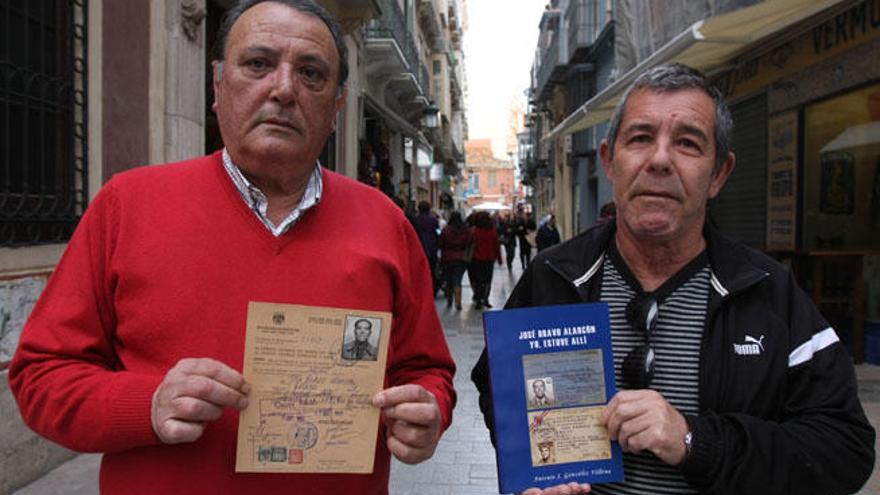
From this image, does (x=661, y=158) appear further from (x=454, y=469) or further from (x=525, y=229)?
(x=525, y=229)

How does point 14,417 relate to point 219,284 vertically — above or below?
below

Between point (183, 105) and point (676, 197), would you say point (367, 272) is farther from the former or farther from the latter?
point (183, 105)

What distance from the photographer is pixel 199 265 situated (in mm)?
1646

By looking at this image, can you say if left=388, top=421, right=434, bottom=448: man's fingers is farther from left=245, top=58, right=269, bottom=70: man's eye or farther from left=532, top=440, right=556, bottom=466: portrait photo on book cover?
left=245, top=58, right=269, bottom=70: man's eye

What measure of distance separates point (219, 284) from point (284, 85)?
0.51m

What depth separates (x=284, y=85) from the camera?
1717mm

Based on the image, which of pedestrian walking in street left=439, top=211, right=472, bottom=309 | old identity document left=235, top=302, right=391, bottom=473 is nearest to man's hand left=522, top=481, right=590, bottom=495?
old identity document left=235, top=302, right=391, bottom=473

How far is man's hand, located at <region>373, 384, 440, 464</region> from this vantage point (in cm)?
156

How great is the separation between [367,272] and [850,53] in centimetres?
717

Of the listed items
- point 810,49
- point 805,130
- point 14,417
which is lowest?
point 14,417

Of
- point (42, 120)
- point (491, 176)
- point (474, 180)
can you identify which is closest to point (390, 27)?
point (42, 120)

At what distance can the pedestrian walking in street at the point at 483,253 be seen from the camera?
42.2 ft

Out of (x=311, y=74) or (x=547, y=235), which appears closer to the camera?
(x=311, y=74)

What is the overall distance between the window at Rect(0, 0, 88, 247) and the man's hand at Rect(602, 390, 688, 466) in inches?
153
